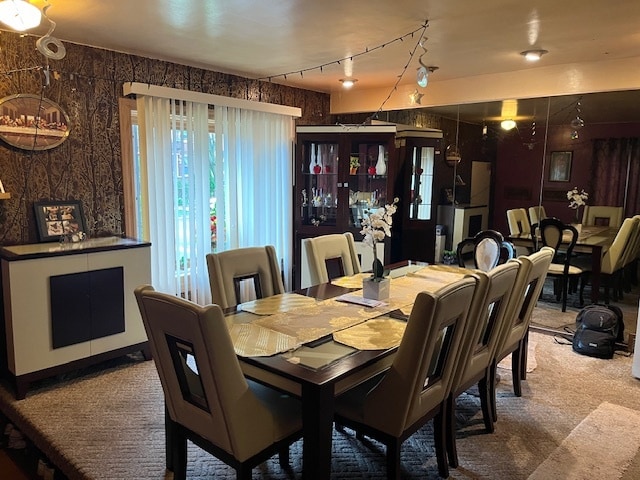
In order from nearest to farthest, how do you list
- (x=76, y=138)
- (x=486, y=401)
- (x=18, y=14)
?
1. (x=18, y=14)
2. (x=486, y=401)
3. (x=76, y=138)

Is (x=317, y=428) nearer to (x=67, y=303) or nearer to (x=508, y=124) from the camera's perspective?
(x=67, y=303)

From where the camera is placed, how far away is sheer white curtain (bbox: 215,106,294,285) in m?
4.64

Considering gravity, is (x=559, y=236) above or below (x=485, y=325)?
above

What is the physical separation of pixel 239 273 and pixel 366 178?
2.67 m

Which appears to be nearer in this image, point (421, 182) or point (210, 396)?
point (210, 396)

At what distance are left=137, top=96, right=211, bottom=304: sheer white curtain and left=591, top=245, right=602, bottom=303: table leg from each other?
11.4ft

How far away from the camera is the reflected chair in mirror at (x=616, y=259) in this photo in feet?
13.0

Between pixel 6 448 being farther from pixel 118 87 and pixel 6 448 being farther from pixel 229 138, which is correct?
pixel 229 138

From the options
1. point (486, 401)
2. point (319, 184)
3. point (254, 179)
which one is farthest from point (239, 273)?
point (319, 184)

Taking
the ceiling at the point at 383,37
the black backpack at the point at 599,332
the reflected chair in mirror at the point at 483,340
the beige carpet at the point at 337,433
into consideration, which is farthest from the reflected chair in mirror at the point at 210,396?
the black backpack at the point at 599,332

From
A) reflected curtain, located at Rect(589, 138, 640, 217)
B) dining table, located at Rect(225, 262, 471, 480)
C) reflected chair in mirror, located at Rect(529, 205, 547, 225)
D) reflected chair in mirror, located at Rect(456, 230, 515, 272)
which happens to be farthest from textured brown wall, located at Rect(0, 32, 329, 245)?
reflected curtain, located at Rect(589, 138, 640, 217)

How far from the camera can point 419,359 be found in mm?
1895

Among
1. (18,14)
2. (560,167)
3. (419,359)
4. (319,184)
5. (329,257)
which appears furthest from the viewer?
(319,184)

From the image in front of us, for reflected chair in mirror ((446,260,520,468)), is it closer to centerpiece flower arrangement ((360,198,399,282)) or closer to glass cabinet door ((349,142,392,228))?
centerpiece flower arrangement ((360,198,399,282))
